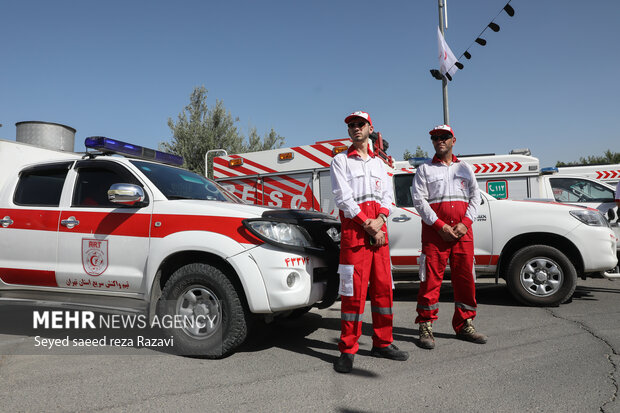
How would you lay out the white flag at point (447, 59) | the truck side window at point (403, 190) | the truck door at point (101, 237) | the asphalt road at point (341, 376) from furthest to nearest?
the white flag at point (447, 59), the truck side window at point (403, 190), the truck door at point (101, 237), the asphalt road at point (341, 376)

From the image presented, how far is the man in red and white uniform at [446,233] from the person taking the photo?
12.8 ft

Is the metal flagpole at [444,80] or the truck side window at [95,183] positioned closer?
the truck side window at [95,183]

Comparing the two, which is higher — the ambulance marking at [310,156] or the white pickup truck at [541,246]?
the ambulance marking at [310,156]

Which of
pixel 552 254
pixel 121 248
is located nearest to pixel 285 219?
pixel 121 248

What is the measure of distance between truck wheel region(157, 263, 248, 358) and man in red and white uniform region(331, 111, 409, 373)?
0.83 meters

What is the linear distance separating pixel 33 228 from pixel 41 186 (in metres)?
0.48

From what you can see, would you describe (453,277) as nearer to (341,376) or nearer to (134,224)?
(341,376)

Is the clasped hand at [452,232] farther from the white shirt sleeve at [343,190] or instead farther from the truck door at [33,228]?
the truck door at [33,228]

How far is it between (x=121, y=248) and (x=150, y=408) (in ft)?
5.05

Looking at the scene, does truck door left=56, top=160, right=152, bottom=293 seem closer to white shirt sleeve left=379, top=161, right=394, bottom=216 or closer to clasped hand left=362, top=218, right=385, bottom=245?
clasped hand left=362, top=218, right=385, bottom=245

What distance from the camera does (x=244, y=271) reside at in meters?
3.29

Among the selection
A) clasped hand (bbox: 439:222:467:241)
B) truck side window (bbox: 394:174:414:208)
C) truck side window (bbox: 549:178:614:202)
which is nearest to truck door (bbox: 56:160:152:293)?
clasped hand (bbox: 439:222:467:241)

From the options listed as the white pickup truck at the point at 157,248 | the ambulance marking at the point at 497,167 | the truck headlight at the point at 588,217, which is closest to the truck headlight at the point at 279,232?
the white pickup truck at the point at 157,248

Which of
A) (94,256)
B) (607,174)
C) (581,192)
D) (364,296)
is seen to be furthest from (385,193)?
(607,174)
